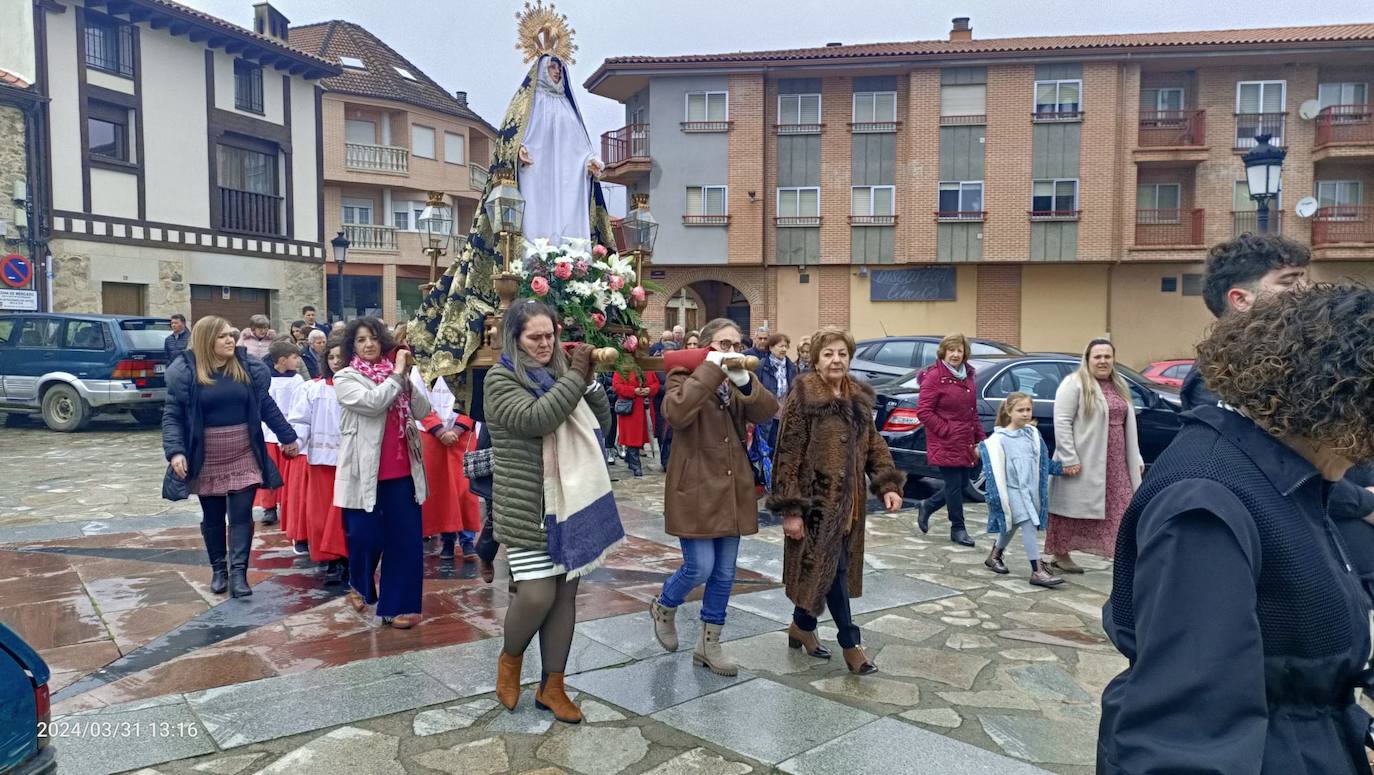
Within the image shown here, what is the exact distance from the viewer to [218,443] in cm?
606

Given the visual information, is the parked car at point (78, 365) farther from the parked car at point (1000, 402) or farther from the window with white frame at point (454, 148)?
the window with white frame at point (454, 148)


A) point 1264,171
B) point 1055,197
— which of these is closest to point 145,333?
point 1264,171

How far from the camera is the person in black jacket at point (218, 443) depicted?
234 inches

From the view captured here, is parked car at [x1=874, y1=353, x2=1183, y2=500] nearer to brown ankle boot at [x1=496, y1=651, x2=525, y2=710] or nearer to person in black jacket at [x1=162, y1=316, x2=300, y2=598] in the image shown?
person in black jacket at [x1=162, y1=316, x2=300, y2=598]

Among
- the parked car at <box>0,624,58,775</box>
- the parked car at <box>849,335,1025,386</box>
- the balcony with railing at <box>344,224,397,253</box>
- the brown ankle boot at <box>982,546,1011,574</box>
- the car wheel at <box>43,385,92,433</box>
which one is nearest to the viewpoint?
the parked car at <box>0,624,58,775</box>

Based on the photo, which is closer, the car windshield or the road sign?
the car windshield

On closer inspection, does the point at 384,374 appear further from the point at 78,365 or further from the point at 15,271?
the point at 15,271

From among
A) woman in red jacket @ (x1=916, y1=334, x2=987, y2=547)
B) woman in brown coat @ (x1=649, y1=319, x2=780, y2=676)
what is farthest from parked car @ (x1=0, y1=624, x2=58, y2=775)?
woman in red jacket @ (x1=916, y1=334, x2=987, y2=547)

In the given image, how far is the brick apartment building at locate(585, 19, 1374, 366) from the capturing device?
83.5 ft

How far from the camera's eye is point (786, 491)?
4773 millimetres

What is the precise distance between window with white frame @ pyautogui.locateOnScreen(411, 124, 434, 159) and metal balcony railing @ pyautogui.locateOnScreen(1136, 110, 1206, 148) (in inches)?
954

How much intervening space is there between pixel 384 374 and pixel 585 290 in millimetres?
1286

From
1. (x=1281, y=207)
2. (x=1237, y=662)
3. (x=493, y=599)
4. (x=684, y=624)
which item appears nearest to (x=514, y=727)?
(x=684, y=624)

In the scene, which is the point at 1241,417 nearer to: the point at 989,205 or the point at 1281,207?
the point at 989,205
